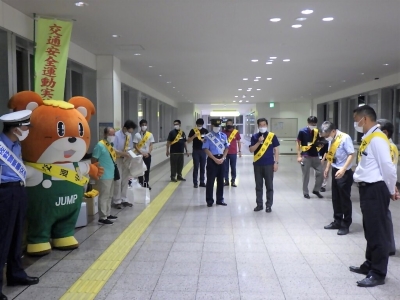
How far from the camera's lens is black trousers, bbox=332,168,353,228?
563cm

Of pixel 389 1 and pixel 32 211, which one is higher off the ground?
pixel 389 1

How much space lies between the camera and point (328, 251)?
16.0 ft

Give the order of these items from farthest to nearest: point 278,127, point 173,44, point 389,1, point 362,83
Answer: point 278,127 < point 362,83 < point 173,44 < point 389,1

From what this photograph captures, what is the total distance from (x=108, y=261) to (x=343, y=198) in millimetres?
3354

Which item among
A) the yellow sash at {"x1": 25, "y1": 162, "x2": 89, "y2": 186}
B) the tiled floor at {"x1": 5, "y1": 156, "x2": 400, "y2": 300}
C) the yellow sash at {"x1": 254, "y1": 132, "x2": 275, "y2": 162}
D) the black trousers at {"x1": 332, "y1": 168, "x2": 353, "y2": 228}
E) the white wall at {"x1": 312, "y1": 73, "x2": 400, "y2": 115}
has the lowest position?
the tiled floor at {"x1": 5, "y1": 156, "x2": 400, "y2": 300}

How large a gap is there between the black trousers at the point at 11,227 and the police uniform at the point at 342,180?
410 cm

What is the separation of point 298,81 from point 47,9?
1022cm

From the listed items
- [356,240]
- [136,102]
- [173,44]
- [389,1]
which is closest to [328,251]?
[356,240]

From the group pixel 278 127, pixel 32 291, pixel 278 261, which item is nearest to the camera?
pixel 32 291

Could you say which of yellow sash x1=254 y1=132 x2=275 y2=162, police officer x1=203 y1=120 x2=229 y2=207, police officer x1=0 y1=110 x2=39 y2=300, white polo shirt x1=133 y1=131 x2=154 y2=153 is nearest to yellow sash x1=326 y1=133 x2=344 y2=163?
yellow sash x1=254 y1=132 x2=275 y2=162

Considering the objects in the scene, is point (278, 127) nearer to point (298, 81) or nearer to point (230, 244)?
Result: point (298, 81)

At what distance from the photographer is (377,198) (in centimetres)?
380

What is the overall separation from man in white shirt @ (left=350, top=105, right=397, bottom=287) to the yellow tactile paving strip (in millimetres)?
2499

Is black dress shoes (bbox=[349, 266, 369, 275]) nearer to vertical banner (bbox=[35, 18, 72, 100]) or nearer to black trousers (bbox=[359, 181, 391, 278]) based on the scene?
black trousers (bbox=[359, 181, 391, 278])
